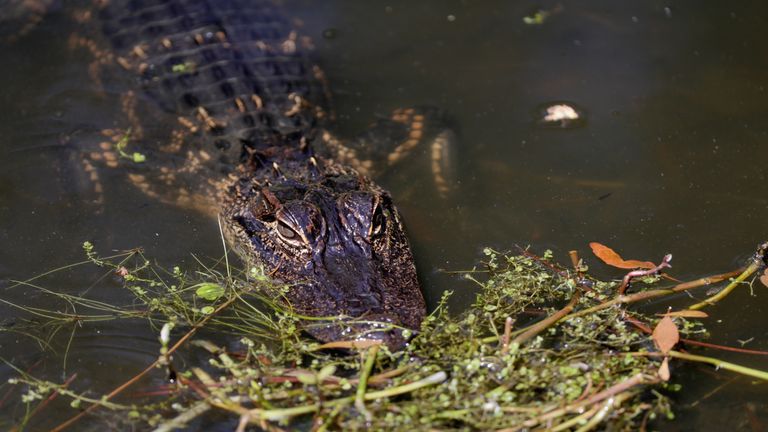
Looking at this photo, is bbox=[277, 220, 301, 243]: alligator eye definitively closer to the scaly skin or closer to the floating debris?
the scaly skin

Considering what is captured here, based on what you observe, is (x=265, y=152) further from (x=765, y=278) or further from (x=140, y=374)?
(x=765, y=278)

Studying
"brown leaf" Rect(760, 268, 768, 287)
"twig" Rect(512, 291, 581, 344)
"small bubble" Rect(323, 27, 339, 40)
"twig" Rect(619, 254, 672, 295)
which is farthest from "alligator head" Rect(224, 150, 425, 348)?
"small bubble" Rect(323, 27, 339, 40)

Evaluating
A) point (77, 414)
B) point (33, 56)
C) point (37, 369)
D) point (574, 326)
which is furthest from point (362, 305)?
point (33, 56)

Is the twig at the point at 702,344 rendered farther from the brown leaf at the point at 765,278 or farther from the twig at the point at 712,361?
the brown leaf at the point at 765,278

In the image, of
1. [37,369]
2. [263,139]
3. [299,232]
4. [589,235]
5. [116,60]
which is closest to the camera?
[37,369]

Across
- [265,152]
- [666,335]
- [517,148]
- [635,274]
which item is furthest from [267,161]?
[666,335]

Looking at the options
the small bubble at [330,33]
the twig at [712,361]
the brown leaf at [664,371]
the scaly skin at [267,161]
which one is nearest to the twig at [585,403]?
the brown leaf at [664,371]

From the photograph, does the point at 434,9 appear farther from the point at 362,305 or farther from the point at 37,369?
the point at 37,369
